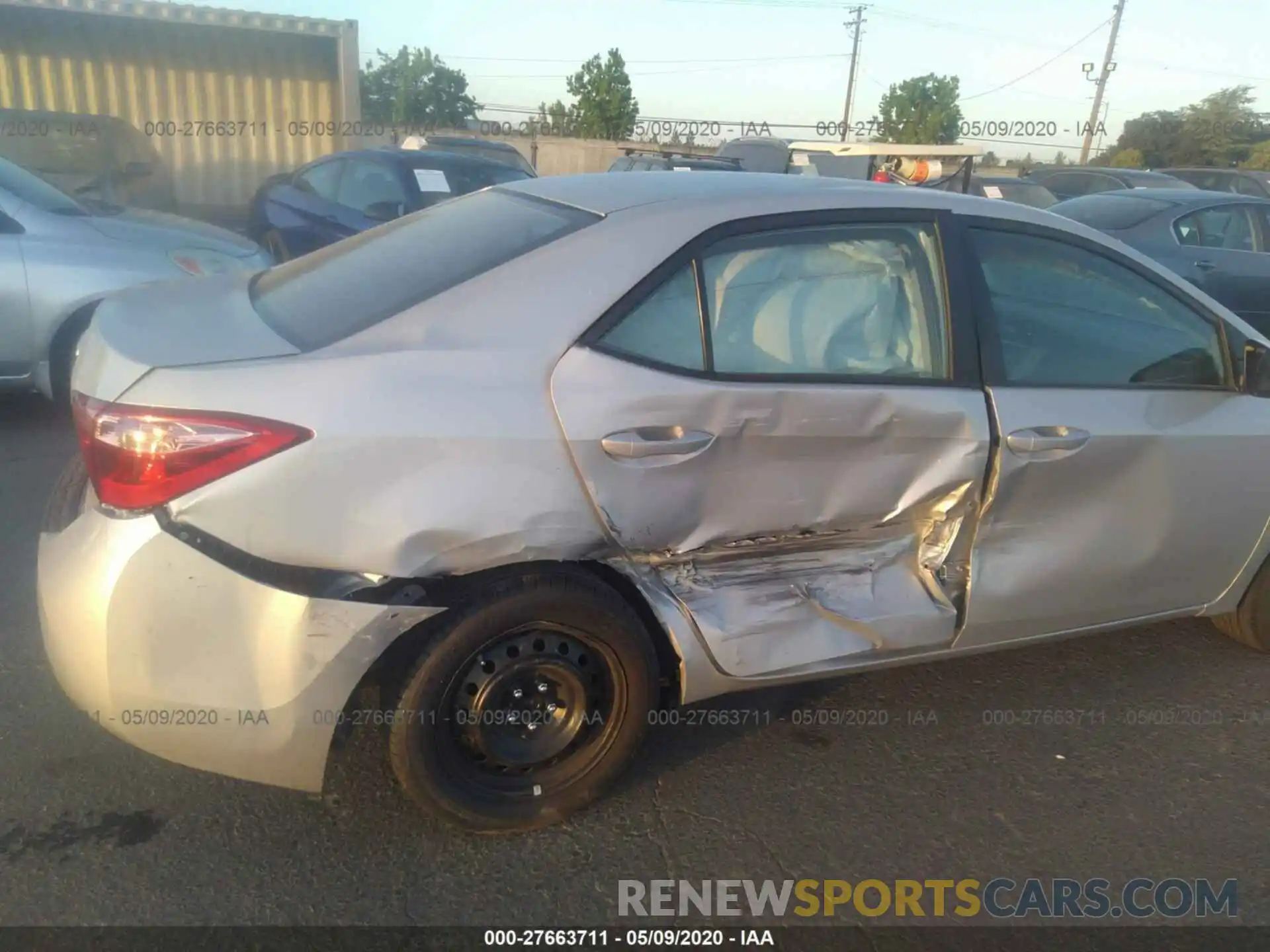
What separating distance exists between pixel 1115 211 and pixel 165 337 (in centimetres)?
823

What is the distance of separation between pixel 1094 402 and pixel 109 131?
10.3m

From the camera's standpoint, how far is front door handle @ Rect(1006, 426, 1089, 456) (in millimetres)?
2771

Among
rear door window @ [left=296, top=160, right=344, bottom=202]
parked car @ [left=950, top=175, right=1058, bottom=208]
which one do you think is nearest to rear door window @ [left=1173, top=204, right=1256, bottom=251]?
parked car @ [left=950, top=175, right=1058, bottom=208]

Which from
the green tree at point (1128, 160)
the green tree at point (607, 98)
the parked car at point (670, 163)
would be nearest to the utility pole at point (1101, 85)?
the green tree at point (1128, 160)

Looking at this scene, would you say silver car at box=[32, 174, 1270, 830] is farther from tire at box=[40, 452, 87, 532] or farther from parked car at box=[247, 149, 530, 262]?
parked car at box=[247, 149, 530, 262]

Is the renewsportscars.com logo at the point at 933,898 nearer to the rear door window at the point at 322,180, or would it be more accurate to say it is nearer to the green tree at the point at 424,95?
the rear door window at the point at 322,180

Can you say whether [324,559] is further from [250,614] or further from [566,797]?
[566,797]

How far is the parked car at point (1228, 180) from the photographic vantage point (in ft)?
49.3

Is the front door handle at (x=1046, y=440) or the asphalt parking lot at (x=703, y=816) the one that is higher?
the front door handle at (x=1046, y=440)

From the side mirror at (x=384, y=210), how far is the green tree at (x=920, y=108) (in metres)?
25.9

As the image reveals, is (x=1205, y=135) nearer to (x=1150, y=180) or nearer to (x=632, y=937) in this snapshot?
(x=1150, y=180)

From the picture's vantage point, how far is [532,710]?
2.49 metres

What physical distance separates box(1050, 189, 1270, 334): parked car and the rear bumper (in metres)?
7.67

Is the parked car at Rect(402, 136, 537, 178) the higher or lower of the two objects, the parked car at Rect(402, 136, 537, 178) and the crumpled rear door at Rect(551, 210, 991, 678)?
the higher
